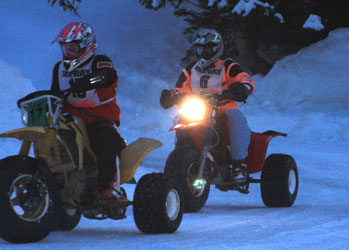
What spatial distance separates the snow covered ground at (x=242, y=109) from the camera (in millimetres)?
5701

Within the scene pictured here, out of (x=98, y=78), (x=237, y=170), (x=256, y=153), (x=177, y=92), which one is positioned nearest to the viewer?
(x=98, y=78)

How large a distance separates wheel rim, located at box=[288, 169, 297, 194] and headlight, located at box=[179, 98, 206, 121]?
4.89 ft

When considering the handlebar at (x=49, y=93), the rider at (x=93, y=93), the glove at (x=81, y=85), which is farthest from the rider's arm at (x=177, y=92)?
the handlebar at (x=49, y=93)

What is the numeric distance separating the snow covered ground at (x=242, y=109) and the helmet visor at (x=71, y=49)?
146 centimetres

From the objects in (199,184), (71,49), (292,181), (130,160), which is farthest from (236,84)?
(71,49)

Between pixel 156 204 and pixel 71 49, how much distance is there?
1.42m

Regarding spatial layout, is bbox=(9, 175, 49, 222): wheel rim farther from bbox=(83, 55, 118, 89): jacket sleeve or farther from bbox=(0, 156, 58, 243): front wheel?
bbox=(83, 55, 118, 89): jacket sleeve

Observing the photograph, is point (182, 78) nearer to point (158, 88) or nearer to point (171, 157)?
point (171, 157)

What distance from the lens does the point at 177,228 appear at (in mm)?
6031

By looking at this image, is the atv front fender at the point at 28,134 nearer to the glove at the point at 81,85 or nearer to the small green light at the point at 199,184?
the glove at the point at 81,85

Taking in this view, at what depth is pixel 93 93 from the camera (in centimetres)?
594

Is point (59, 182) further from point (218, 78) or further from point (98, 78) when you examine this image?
point (218, 78)

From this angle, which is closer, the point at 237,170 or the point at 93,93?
the point at 93,93

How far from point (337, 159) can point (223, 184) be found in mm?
4485
